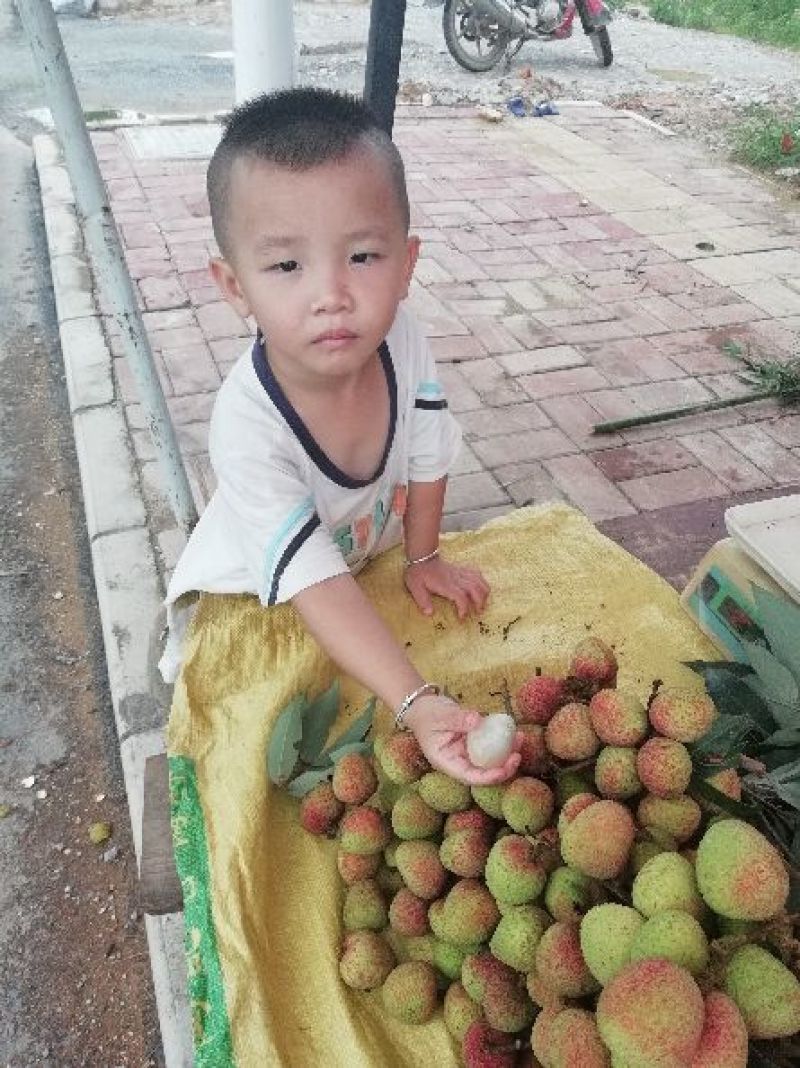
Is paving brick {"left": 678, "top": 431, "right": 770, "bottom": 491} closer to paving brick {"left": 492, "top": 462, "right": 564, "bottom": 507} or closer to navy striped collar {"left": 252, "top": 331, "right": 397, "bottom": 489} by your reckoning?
paving brick {"left": 492, "top": 462, "right": 564, "bottom": 507}

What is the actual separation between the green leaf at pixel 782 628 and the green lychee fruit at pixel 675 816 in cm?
31

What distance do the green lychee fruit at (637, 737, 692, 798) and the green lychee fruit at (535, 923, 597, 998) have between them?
0.70 feet

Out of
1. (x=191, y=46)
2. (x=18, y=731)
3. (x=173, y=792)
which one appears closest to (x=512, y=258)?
(x=18, y=731)

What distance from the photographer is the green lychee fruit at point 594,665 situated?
1428 mm

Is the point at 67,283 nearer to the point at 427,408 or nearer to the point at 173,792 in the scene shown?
the point at 427,408

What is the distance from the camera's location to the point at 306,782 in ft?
5.46

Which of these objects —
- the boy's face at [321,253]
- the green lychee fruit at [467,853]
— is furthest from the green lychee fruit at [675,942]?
the boy's face at [321,253]

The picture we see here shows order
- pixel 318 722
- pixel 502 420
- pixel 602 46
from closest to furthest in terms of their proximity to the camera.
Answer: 1. pixel 318 722
2. pixel 502 420
3. pixel 602 46

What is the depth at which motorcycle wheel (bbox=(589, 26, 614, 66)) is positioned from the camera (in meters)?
8.82

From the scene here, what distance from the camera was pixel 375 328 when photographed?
144cm

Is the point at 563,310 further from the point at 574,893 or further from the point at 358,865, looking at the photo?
the point at 574,893

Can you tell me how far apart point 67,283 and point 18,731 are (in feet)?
8.31

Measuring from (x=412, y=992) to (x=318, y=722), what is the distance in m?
0.57

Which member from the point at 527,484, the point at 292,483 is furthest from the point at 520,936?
the point at 527,484
